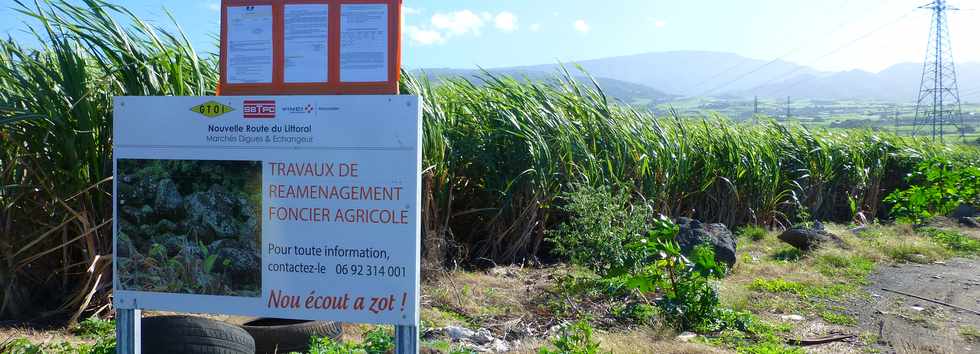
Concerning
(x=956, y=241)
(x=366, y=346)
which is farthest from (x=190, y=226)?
(x=956, y=241)

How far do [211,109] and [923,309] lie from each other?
5.31 meters

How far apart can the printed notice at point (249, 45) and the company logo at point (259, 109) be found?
219 millimetres

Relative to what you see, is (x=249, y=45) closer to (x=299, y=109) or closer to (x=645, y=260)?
(x=299, y=109)

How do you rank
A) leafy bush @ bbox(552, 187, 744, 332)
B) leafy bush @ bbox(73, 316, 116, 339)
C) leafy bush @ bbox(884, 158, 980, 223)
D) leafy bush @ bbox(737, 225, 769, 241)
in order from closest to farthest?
leafy bush @ bbox(73, 316, 116, 339) → leafy bush @ bbox(552, 187, 744, 332) → leafy bush @ bbox(737, 225, 769, 241) → leafy bush @ bbox(884, 158, 980, 223)

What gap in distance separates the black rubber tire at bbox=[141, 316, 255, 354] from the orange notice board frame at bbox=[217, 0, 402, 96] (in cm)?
121

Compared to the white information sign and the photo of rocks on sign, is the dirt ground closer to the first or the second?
the white information sign

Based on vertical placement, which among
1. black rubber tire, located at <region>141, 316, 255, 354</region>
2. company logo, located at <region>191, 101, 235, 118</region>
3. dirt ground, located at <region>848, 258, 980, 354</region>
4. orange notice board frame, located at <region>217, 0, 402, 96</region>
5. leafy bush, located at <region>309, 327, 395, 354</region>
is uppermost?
orange notice board frame, located at <region>217, 0, 402, 96</region>

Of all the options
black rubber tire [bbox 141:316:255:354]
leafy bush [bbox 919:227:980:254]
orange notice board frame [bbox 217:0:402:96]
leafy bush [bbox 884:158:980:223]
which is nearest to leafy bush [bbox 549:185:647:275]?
black rubber tire [bbox 141:316:255:354]

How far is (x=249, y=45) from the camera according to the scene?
3074 mm

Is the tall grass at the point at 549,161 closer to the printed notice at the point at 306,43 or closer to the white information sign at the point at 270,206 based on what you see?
the printed notice at the point at 306,43

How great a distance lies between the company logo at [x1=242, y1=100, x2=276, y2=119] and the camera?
112 inches

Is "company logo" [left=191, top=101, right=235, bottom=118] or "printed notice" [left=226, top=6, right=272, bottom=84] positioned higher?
"printed notice" [left=226, top=6, right=272, bottom=84]

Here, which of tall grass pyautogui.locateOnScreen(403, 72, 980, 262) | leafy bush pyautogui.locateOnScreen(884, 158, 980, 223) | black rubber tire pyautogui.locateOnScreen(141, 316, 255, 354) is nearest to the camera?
black rubber tire pyautogui.locateOnScreen(141, 316, 255, 354)

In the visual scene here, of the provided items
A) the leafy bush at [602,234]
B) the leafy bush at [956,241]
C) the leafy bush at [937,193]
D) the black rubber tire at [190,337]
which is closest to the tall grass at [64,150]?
the black rubber tire at [190,337]
